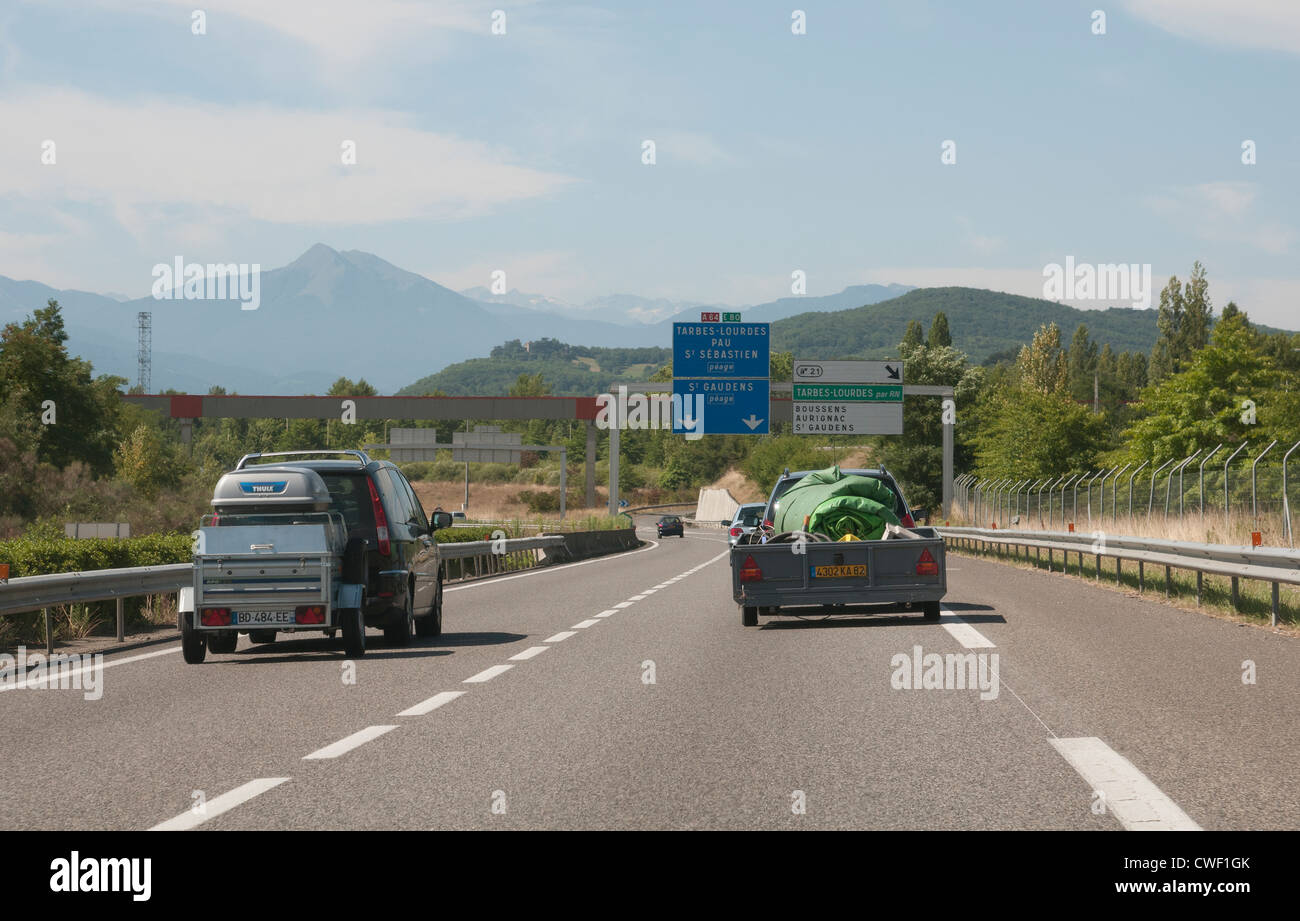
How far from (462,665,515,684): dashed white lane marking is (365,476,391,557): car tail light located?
201 cm

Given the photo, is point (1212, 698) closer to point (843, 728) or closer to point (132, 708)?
point (843, 728)

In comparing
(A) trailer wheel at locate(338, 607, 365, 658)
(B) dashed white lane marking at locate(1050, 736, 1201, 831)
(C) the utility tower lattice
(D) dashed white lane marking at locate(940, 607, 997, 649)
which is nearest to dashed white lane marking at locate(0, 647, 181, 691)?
(A) trailer wheel at locate(338, 607, 365, 658)

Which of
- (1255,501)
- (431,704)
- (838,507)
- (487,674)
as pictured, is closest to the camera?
(431,704)

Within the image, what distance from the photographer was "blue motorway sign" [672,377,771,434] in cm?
4562

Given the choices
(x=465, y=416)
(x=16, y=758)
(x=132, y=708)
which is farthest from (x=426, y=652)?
(x=465, y=416)

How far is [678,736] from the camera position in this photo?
8.05 m

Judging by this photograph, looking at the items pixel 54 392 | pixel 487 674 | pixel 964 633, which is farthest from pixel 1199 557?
pixel 54 392

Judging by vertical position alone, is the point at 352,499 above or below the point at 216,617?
above

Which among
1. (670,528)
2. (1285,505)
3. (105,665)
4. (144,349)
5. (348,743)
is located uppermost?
(144,349)

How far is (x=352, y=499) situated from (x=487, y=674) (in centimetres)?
303

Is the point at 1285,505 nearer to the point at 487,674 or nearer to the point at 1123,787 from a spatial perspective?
the point at 487,674

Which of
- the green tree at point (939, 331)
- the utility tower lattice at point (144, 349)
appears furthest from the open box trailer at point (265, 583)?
Result: the utility tower lattice at point (144, 349)

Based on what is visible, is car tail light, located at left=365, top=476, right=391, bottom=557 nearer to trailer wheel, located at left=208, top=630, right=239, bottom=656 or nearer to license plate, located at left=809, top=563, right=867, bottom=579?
trailer wheel, located at left=208, top=630, right=239, bottom=656
